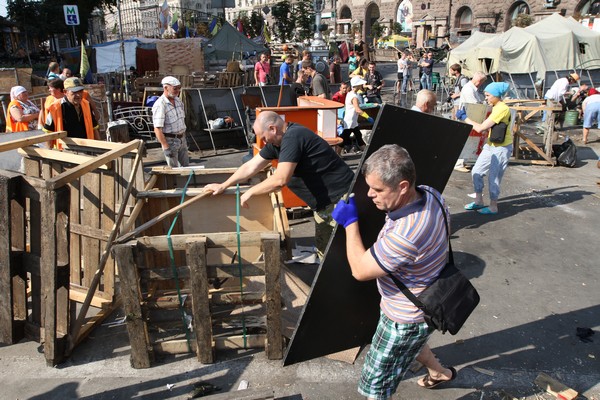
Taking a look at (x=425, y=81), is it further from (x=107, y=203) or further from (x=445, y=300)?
(x=445, y=300)

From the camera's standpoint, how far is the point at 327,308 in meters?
2.93

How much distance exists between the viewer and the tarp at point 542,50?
17.5 metres

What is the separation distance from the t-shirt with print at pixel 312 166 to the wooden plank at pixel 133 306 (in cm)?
146

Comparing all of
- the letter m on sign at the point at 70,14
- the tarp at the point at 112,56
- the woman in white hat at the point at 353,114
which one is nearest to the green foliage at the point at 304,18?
the tarp at the point at 112,56

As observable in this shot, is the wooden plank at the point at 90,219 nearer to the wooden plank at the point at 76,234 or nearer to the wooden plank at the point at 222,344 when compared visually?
the wooden plank at the point at 76,234

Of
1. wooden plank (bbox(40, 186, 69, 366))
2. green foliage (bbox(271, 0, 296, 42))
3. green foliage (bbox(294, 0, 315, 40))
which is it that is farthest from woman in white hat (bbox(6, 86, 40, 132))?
green foliage (bbox(271, 0, 296, 42))

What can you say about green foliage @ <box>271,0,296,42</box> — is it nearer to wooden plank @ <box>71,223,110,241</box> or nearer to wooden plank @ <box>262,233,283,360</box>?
wooden plank @ <box>71,223,110,241</box>

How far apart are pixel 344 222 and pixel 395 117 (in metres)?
0.85

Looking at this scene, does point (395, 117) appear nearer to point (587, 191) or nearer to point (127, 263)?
point (127, 263)

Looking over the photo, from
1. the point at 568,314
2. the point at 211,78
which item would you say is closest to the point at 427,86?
the point at 211,78

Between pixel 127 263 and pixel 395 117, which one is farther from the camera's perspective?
pixel 127 263

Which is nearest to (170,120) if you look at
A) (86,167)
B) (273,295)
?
(86,167)

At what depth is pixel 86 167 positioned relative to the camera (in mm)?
3439

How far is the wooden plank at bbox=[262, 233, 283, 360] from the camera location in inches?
125
